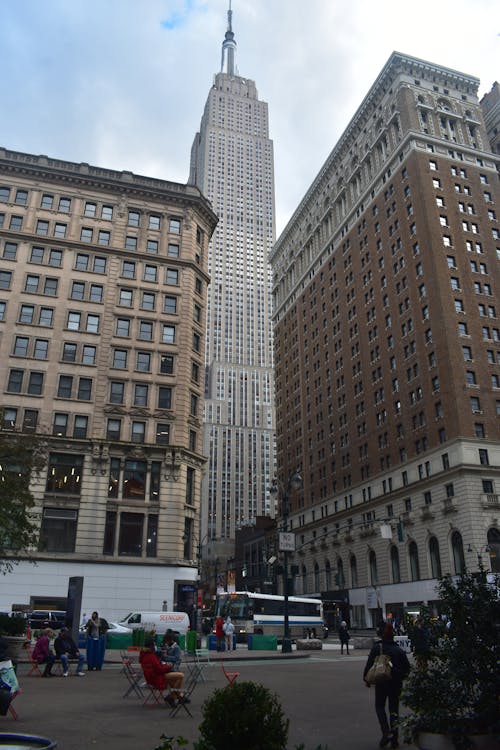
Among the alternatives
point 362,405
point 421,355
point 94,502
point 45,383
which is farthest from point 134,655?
point 362,405

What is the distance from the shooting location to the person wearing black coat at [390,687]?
32.1ft

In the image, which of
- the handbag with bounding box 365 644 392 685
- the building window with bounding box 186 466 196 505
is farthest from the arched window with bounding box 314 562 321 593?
the handbag with bounding box 365 644 392 685

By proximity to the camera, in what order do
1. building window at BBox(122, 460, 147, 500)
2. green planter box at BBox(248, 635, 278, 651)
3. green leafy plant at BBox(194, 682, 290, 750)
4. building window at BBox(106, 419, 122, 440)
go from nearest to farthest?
green leafy plant at BBox(194, 682, 290, 750)
green planter box at BBox(248, 635, 278, 651)
building window at BBox(122, 460, 147, 500)
building window at BBox(106, 419, 122, 440)

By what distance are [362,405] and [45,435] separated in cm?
4654

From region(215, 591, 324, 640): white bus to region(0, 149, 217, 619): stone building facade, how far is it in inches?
320

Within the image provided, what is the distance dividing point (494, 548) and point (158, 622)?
3309 centimetres

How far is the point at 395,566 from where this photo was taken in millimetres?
66562

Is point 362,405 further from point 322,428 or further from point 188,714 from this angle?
point 188,714

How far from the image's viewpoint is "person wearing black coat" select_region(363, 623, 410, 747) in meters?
9.77

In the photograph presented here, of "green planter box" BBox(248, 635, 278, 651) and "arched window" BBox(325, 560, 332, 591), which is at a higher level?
"arched window" BBox(325, 560, 332, 591)

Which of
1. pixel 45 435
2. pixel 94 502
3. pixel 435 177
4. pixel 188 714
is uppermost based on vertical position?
pixel 435 177

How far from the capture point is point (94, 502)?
144 feet

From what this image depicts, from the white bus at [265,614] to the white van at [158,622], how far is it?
1189cm

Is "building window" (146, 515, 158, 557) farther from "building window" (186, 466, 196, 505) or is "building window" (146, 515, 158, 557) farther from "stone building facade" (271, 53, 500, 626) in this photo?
"stone building facade" (271, 53, 500, 626)
